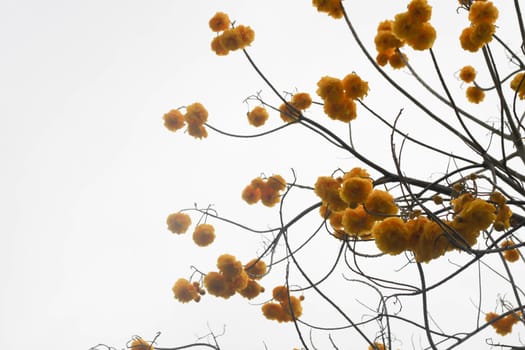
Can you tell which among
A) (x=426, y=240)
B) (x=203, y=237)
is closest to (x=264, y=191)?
(x=203, y=237)

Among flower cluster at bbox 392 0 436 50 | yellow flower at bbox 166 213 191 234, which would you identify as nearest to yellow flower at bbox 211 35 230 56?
yellow flower at bbox 166 213 191 234

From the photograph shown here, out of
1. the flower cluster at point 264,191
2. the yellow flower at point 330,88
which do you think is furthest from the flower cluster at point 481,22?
the flower cluster at point 264,191

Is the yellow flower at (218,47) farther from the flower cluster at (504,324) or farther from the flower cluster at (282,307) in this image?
the flower cluster at (504,324)

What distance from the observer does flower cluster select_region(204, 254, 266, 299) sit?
223 centimetres

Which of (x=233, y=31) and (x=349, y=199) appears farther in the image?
(x=233, y=31)

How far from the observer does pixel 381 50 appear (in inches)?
84.2

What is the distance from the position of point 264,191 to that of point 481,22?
150 cm

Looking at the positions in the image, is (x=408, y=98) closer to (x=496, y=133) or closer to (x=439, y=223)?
(x=496, y=133)

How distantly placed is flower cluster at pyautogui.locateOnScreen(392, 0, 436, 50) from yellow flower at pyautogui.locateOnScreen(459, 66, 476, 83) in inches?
34.9

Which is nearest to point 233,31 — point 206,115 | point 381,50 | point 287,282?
point 206,115

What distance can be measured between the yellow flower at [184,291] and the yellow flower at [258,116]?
1.19m

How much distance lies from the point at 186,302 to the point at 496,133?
2017 mm

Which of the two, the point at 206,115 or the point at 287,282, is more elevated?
the point at 206,115

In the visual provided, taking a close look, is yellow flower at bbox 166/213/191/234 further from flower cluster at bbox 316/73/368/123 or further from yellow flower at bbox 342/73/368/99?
yellow flower at bbox 342/73/368/99
